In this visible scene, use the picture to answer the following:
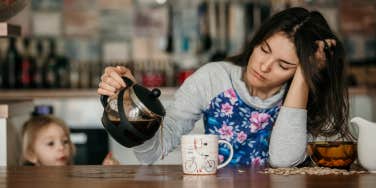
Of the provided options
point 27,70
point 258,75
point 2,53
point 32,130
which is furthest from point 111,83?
point 2,53

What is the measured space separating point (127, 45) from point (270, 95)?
2.81 meters

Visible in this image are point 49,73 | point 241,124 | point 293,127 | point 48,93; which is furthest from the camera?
point 49,73

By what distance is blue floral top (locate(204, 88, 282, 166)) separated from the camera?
2.31 meters

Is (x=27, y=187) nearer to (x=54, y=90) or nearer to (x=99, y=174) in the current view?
(x=99, y=174)

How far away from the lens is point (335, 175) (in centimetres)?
175

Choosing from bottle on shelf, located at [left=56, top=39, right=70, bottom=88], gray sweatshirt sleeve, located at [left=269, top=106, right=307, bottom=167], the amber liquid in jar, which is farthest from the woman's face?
bottle on shelf, located at [left=56, top=39, right=70, bottom=88]

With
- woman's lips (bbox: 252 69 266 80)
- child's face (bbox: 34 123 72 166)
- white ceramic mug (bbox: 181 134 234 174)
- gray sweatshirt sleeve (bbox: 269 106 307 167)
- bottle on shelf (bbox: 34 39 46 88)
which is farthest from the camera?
bottle on shelf (bbox: 34 39 46 88)

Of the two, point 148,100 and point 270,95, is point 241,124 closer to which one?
point 270,95

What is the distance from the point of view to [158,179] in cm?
167

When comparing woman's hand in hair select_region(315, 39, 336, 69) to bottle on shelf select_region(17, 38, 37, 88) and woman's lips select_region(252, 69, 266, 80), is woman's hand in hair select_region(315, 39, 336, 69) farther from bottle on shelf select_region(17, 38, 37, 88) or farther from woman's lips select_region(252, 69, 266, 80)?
bottle on shelf select_region(17, 38, 37, 88)

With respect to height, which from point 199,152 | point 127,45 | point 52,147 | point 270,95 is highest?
point 127,45

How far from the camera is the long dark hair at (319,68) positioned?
2.15m

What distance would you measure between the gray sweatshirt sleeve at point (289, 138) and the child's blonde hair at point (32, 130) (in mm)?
1103

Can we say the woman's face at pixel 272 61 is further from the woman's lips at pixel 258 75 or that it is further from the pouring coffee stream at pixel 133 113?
the pouring coffee stream at pixel 133 113
